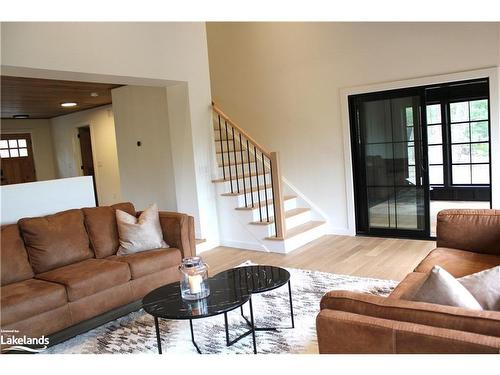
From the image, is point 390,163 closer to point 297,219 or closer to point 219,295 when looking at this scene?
point 297,219

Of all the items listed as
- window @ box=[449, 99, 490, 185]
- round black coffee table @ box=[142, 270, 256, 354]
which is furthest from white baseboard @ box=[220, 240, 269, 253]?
window @ box=[449, 99, 490, 185]

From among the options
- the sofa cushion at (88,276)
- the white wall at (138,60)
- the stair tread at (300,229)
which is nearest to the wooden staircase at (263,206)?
the stair tread at (300,229)

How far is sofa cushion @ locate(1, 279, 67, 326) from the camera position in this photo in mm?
2836

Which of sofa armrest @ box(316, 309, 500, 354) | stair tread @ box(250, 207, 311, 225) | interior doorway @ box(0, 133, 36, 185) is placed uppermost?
interior doorway @ box(0, 133, 36, 185)

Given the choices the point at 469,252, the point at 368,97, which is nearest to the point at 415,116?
the point at 368,97

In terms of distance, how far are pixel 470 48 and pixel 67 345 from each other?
494cm

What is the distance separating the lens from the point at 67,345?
3.11 meters

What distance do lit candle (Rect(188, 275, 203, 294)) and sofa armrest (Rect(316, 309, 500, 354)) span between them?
1.26 metres

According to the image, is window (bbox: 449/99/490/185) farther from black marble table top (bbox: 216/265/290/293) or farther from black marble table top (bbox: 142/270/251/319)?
black marble table top (bbox: 142/270/251/319)

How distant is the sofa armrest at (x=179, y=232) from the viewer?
4000 millimetres

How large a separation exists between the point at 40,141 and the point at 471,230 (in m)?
9.78

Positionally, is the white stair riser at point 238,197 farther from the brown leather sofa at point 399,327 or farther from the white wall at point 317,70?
the brown leather sofa at point 399,327

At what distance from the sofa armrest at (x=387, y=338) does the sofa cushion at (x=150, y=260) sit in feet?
7.74

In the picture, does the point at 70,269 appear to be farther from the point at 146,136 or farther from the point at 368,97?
the point at 368,97
